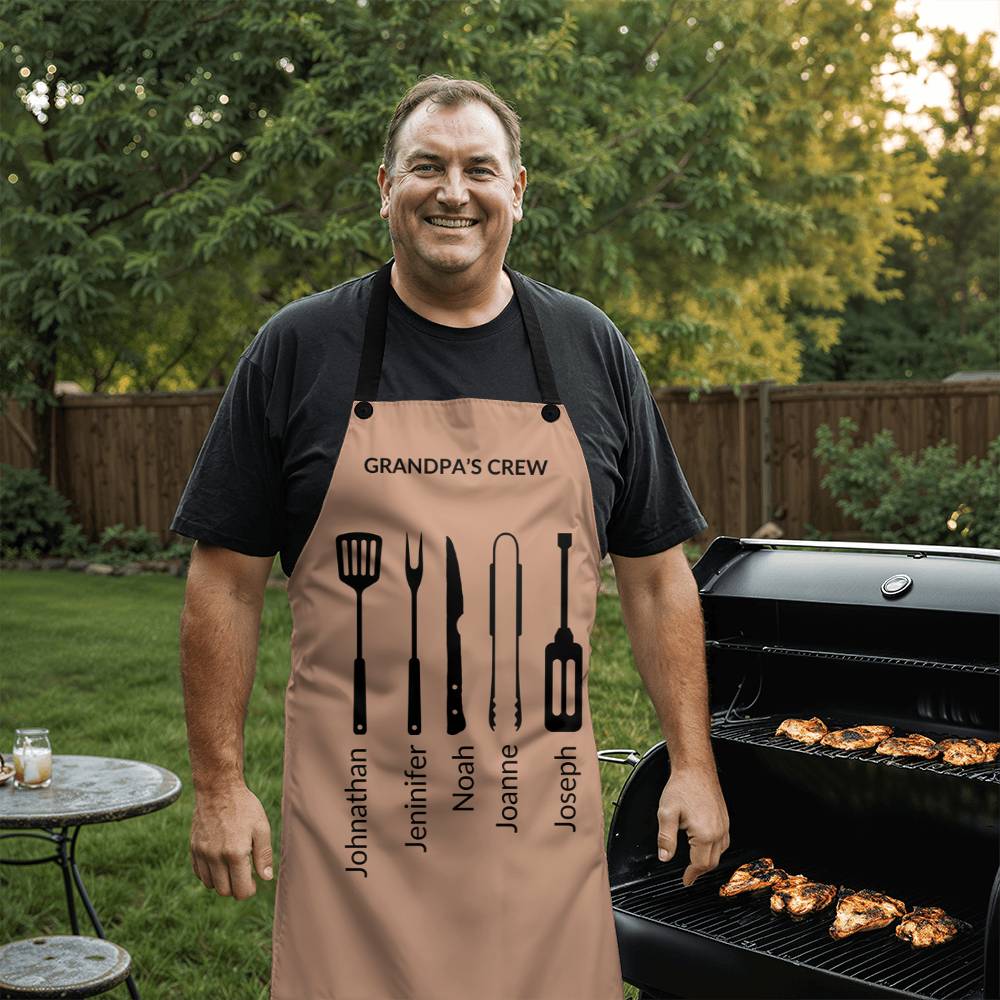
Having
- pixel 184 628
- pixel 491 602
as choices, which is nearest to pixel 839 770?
pixel 491 602

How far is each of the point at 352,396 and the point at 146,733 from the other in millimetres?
4790

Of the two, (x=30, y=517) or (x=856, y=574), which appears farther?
(x=30, y=517)

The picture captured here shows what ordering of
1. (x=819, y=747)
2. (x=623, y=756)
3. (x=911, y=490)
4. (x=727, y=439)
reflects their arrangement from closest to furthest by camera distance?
(x=819, y=747)
(x=623, y=756)
(x=911, y=490)
(x=727, y=439)

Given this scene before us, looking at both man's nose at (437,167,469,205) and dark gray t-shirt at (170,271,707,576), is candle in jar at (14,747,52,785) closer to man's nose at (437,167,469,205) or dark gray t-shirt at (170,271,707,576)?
dark gray t-shirt at (170,271,707,576)

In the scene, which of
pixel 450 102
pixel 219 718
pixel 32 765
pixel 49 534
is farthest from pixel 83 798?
pixel 49 534

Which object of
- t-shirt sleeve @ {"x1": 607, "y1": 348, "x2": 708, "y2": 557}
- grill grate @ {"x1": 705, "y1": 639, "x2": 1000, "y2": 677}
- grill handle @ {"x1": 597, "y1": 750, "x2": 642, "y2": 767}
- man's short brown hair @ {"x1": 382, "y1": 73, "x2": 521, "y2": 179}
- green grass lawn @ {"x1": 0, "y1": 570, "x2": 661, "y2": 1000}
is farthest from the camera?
green grass lawn @ {"x1": 0, "y1": 570, "x2": 661, "y2": 1000}

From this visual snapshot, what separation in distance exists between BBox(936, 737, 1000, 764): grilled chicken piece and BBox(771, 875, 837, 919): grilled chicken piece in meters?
0.39

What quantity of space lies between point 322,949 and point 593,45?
31.9 ft

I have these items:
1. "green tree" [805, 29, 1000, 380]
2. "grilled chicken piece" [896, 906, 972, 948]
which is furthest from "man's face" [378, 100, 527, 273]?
"green tree" [805, 29, 1000, 380]

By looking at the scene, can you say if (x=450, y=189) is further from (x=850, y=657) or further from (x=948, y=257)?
(x=948, y=257)

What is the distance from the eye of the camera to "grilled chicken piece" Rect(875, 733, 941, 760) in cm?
259

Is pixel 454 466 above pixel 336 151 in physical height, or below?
below

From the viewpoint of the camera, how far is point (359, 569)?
2119 mm

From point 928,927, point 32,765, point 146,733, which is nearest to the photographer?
point 928,927
